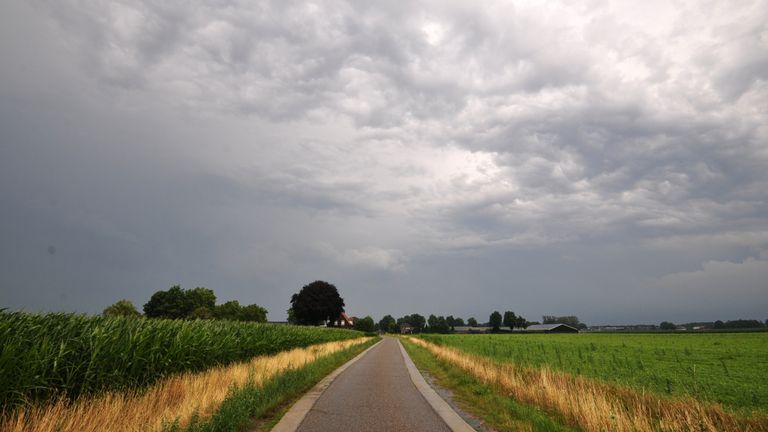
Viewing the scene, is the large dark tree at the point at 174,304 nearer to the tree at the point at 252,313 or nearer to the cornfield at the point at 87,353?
the tree at the point at 252,313

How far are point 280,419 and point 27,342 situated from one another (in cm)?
525

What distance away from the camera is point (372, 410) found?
9633 mm

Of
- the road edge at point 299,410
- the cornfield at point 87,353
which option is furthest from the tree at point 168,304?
the road edge at point 299,410

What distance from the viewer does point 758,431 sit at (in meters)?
8.03

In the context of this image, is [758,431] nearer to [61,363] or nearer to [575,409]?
[575,409]

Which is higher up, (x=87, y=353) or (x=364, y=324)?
(x=364, y=324)

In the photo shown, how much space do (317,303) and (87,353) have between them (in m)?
85.9

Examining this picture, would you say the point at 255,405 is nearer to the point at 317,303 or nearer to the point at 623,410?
the point at 623,410

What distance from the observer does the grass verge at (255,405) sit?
6852 millimetres

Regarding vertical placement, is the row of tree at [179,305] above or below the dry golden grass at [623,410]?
above

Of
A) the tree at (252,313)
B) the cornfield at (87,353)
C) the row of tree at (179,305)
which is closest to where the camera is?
the cornfield at (87,353)

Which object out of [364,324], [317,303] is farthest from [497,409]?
[364,324]

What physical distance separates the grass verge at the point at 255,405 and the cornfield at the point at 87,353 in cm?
301

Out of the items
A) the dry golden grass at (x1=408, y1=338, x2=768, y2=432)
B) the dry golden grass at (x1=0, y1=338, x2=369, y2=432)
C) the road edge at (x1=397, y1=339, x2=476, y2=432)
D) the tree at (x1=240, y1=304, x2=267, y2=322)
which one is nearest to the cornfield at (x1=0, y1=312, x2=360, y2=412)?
the dry golden grass at (x1=0, y1=338, x2=369, y2=432)
